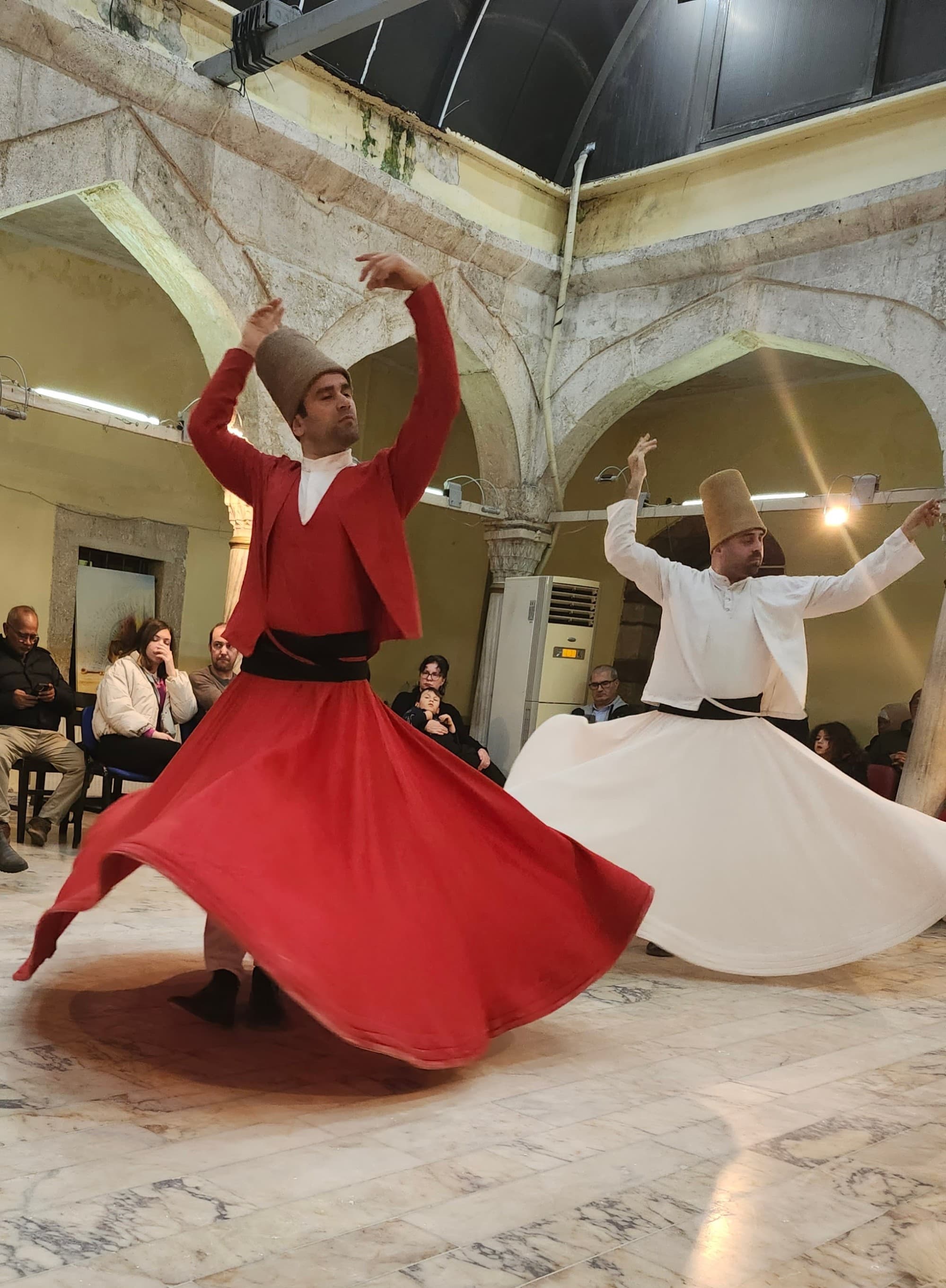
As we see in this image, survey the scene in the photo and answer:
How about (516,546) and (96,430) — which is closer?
(516,546)

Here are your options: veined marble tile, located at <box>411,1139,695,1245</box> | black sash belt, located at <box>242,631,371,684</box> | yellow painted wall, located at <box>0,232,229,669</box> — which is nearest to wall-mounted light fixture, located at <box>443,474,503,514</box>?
yellow painted wall, located at <box>0,232,229,669</box>

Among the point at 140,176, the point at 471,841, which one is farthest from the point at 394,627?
the point at 140,176

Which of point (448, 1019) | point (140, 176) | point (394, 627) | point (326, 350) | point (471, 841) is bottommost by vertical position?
point (448, 1019)

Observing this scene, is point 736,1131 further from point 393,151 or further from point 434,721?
point 393,151

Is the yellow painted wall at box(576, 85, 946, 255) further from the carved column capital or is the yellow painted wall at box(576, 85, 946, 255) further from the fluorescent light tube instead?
the fluorescent light tube

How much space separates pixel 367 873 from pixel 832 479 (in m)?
9.83

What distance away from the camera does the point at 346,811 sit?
2795 mm

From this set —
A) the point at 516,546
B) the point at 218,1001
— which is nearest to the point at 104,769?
the point at 218,1001

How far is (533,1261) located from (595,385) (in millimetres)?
8368

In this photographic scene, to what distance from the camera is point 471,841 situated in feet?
9.73

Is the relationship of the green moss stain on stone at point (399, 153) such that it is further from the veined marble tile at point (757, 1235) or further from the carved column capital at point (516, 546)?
the veined marble tile at point (757, 1235)

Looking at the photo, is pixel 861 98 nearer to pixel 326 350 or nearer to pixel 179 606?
pixel 326 350

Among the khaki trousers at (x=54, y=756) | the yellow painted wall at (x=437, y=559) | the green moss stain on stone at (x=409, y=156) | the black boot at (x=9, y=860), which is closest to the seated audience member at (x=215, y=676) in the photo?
the khaki trousers at (x=54, y=756)

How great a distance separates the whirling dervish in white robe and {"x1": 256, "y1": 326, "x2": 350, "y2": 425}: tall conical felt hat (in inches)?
61.5
